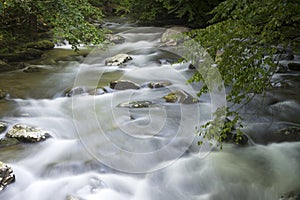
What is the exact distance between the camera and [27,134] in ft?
16.7

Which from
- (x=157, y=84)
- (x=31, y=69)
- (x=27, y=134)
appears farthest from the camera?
(x=31, y=69)

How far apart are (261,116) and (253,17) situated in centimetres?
322

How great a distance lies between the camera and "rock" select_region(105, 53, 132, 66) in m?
9.85

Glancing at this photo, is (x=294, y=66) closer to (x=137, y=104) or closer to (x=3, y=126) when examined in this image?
(x=137, y=104)

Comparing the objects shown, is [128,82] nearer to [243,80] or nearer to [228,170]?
[228,170]

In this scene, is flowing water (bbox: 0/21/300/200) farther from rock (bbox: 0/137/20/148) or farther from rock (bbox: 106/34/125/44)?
rock (bbox: 106/34/125/44)

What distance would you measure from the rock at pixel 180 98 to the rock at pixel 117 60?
3.33 metres

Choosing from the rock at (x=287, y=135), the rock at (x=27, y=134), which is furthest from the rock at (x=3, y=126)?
the rock at (x=287, y=135)

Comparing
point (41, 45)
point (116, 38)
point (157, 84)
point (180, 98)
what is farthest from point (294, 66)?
point (41, 45)

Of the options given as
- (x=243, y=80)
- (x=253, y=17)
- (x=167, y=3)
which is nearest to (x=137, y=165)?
(x=243, y=80)

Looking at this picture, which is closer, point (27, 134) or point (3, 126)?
point (27, 134)

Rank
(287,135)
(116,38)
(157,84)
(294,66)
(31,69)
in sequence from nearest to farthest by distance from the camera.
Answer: (287,135)
(157,84)
(294,66)
(31,69)
(116,38)

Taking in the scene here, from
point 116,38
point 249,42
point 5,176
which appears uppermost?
point 249,42

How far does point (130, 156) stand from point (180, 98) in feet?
7.91
